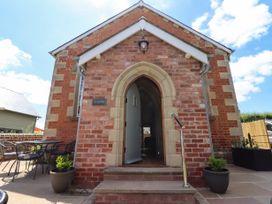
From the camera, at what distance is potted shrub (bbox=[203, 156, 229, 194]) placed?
329 cm

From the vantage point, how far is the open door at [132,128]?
4.60 meters

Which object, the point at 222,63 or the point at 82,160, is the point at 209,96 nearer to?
the point at 222,63

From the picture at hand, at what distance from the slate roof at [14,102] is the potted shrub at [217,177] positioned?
56.8 ft

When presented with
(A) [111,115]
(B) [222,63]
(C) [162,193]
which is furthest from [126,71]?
(B) [222,63]

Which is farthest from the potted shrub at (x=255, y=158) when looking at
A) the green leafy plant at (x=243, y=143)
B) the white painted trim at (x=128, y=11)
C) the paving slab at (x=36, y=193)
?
the paving slab at (x=36, y=193)

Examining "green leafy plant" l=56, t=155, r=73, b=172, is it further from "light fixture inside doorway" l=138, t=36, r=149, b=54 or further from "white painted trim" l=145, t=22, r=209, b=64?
"white painted trim" l=145, t=22, r=209, b=64

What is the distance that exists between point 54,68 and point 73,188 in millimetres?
5918

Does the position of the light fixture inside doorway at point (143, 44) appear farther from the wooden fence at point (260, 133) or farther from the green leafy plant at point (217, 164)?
the wooden fence at point (260, 133)

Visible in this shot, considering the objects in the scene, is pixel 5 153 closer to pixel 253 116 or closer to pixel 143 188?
pixel 143 188

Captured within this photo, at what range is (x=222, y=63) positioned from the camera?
289 inches

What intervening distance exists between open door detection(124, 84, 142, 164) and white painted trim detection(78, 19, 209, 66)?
1.51 metres

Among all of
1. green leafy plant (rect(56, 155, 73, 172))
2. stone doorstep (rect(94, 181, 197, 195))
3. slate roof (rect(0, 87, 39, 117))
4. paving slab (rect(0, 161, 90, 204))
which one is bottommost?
paving slab (rect(0, 161, 90, 204))

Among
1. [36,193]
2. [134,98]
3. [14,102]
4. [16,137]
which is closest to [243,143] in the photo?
[134,98]

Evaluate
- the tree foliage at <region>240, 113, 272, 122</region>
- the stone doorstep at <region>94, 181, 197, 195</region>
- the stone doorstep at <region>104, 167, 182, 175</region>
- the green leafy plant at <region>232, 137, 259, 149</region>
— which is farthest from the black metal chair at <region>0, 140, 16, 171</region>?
the tree foliage at <region>240, 113, 272, 122</region>
